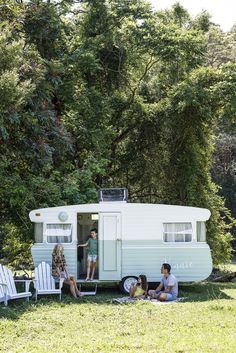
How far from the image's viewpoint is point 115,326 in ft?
29.8

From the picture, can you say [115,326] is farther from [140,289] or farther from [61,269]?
[61,269]

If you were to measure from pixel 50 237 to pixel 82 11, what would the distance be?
32.8ft

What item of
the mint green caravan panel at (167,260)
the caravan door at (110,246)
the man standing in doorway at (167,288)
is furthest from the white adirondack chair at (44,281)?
the man standing in doorway at (167,288)

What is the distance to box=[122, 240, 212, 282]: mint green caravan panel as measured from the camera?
1398 cm

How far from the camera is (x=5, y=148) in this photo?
52.1 ft

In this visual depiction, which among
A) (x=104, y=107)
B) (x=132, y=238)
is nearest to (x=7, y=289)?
(x=132, y=238)

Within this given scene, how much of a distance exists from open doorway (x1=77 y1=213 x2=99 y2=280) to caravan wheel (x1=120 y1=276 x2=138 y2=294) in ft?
3.87

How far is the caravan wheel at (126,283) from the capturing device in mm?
13883

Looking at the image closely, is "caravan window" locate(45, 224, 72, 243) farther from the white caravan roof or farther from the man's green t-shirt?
the man's green t-shirt

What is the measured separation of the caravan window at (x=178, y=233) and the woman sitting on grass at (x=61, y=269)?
2.63 metres

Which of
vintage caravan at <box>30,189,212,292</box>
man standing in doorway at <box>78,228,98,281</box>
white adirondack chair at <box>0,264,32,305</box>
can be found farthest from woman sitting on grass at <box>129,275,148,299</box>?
white adirondack chair at <box>0,264,32,305</box>

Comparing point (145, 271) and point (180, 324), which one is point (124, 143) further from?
point (180, 324)

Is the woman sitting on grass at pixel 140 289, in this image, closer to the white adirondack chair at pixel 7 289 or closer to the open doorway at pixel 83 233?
the open doorway at pixel 83 233

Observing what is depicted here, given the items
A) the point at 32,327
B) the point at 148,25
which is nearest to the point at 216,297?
the point at 32,327
